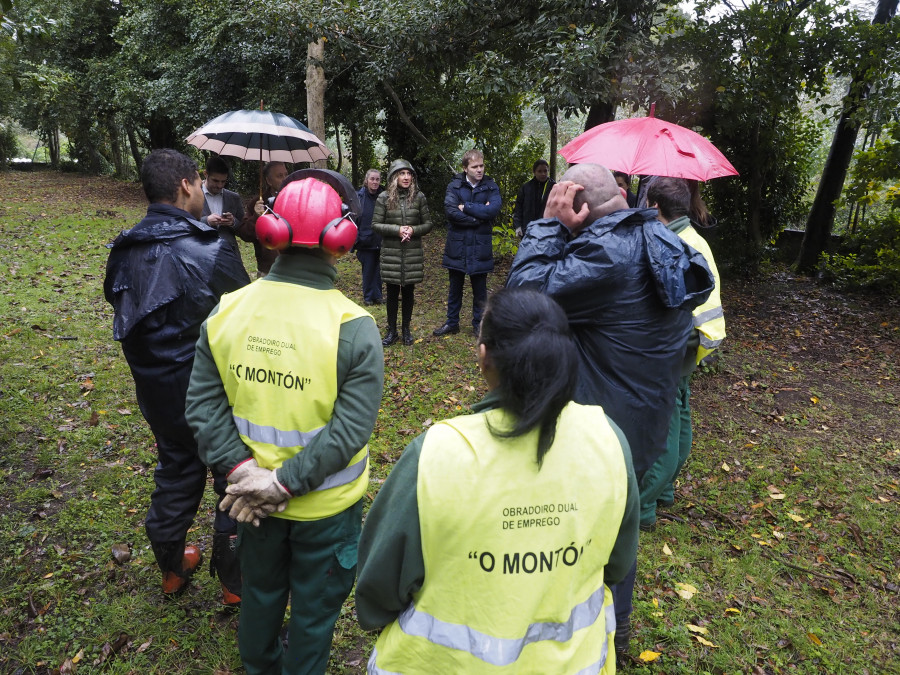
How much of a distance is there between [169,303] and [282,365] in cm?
111

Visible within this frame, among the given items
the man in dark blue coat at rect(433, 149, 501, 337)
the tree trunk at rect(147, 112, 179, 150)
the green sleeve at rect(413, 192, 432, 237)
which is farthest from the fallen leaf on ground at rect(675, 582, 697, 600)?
the tree trunk at rect(147, 112, 179, 150)

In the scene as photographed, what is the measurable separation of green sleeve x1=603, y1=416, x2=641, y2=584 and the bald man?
96cm

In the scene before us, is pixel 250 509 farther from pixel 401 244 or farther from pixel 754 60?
pixel 754 60

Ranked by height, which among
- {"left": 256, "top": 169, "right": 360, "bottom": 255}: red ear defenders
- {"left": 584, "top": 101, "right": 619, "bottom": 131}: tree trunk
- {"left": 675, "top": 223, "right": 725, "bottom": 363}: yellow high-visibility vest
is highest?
{"left": 584, "top": 101, "right": 619, "bottom": 131}: tree trunk

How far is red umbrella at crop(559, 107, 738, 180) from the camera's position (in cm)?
399

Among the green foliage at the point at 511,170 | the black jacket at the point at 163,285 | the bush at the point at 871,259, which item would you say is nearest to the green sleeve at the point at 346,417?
the black jacket at the point at 163,285

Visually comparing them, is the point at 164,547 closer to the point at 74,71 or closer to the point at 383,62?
the point at 383,62

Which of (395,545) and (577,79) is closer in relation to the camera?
(395,545)

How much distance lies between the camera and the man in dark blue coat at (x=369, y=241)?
26.9 feet

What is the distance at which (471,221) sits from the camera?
7.19m

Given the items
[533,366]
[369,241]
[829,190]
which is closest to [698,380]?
[369,241]

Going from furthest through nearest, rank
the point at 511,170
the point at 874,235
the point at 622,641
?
1. the point at 511,170
2. the point at 874,235
3. the point at 622,641

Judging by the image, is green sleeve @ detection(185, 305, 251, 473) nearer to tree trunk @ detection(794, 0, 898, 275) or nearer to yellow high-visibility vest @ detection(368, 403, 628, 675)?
yellow high-visibility vest @ detection(368, 403, 628, 675)

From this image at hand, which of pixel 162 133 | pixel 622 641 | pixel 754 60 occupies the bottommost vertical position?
pixel 622 641
